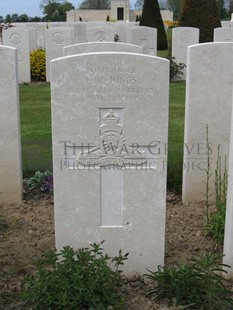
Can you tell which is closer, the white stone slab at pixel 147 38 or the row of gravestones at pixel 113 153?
the row of gravestones at pixel 113 153

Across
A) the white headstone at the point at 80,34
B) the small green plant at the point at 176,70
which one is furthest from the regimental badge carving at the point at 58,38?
the white headstone at the point at 80,34

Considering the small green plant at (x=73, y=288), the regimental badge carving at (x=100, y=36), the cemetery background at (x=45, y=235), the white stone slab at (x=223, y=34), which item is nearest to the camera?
the small green plant at (x=73, y=288)

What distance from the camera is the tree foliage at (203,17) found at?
15.2 meters

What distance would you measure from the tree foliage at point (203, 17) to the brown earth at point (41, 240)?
36.8ft

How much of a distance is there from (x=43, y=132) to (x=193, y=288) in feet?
15.6

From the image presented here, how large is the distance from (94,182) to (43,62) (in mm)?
10604

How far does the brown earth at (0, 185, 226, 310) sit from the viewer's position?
3.09 metres

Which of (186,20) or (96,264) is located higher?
(186,20)

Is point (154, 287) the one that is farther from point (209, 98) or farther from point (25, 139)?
point (25, 139)

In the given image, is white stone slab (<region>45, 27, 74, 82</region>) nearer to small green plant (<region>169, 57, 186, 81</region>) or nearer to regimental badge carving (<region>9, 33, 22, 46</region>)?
regimental badge carving (<region>9, 33, 22, 46</region>)

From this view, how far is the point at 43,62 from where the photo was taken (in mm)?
13367

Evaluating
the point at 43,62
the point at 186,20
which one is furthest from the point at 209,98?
the point at 186,20

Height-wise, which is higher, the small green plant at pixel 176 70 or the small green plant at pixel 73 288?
the small green plant at pixel 176 70

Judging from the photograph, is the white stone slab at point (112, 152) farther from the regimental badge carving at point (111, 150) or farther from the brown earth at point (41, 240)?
the brown earth at point (41, 240)
